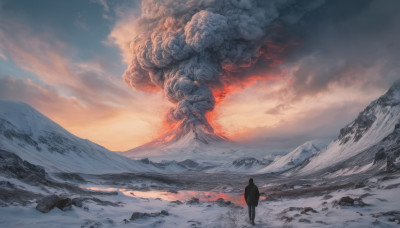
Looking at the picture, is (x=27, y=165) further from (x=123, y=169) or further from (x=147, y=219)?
(x=123, y=169)

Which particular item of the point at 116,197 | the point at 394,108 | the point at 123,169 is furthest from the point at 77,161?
the point at 394,108

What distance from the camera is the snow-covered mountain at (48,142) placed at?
74.6 m

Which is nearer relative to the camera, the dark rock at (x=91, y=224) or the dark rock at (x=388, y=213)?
the dark rock at (x=388, y=213)

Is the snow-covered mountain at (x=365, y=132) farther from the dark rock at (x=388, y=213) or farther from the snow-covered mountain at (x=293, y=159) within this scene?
the dark rock at (x=388, y=213)

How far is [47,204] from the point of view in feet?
38.8

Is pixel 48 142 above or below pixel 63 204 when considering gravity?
above

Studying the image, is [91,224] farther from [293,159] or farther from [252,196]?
[293,159]

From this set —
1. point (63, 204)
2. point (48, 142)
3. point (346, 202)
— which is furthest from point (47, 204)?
point (48, 142)

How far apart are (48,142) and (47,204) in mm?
85383

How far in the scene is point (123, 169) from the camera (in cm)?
9950

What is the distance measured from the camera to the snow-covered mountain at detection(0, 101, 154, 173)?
7462cm

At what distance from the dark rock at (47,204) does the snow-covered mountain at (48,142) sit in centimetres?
6542

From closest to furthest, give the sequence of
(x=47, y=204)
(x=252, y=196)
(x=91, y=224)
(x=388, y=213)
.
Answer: (x=388, y=213), (x=91, y=224), (x=252, y=196), (x=47, y=204)

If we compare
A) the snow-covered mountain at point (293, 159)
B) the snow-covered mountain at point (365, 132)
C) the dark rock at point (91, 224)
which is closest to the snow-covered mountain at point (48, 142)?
the dark rock at point (91, 224)
